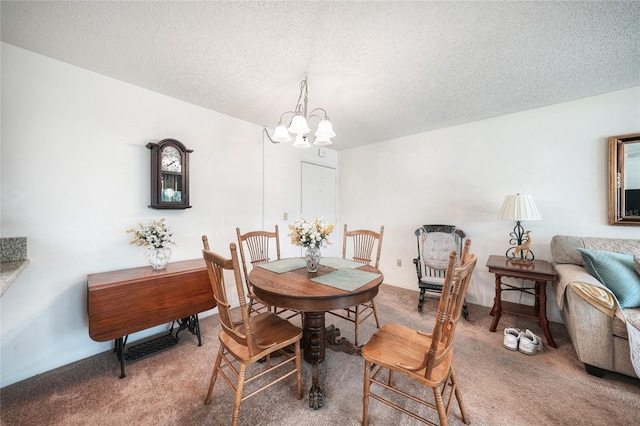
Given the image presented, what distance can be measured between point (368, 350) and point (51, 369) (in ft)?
8.11

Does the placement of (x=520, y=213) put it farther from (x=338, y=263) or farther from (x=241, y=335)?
(x=241, y=335)

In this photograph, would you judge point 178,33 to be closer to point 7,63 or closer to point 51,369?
point 7,63

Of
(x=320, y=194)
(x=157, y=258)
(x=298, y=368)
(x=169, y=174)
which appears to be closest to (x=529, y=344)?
(x=298, y=368)

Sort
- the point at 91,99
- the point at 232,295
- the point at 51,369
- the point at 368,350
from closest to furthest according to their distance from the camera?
1. the point at 368,350
2. the point at 51,369
3. the point at 91,99
4. the point at 232,295

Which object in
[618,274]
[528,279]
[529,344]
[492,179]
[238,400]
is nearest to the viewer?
[238,400]

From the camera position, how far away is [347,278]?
1.71m

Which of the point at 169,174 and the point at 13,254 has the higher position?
the point at 169,174

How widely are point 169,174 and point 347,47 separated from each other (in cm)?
203

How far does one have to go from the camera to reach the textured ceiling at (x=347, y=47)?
1.42 m

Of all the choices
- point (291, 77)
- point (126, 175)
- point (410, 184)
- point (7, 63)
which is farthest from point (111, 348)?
point (410, 184)

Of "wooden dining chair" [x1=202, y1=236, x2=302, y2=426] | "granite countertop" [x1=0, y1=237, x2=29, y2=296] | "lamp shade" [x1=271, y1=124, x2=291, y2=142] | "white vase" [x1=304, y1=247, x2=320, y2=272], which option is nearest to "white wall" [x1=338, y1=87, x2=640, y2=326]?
"white vase" [x1=304, y1=247, x2=320, y2=272]

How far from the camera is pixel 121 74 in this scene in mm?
2076

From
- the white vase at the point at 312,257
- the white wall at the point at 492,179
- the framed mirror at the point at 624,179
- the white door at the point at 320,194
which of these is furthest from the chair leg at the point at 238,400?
the framed mirror at the point at 624,179

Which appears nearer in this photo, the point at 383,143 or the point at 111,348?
the point at 111,348
